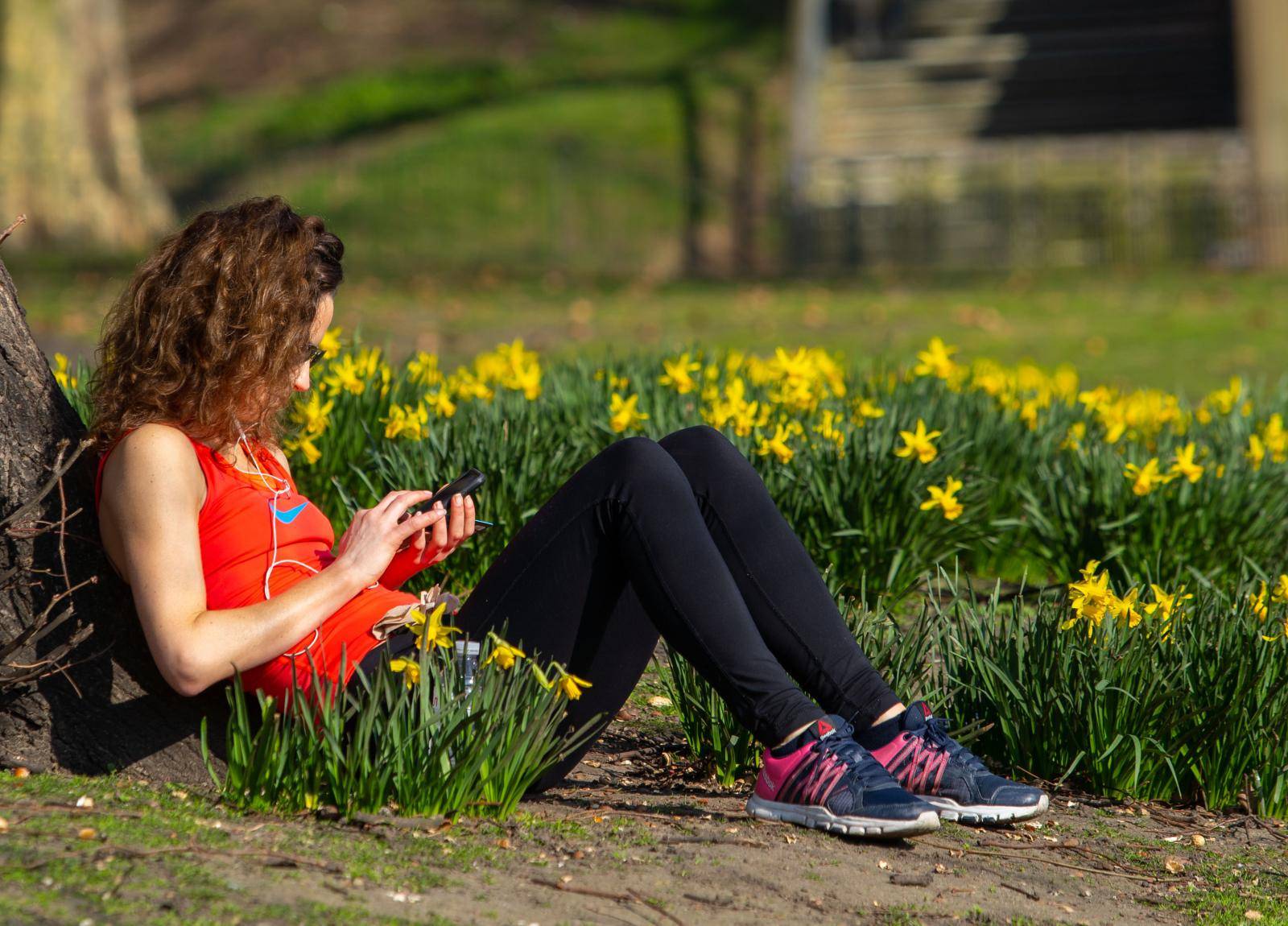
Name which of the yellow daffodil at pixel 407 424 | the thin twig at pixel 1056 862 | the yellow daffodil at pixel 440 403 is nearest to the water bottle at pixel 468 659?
the thin twig at pixel 1056 862

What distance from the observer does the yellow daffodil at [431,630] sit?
2572 mm

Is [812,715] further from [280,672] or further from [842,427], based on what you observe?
[842,427]

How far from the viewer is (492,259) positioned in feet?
55.4

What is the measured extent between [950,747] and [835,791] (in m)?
0.28

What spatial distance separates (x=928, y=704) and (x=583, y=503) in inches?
33.0

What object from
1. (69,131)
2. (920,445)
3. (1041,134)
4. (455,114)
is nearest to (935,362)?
(920,445)

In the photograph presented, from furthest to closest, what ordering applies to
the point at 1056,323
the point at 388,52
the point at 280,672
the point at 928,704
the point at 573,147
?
1. the point at 388,52
2. the point at 573,147
3. the point at 1056,323
4. the point at 928,704
5. the point at 280,672

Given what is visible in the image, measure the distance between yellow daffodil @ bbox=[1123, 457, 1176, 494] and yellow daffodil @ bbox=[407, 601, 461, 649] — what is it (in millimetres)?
2248

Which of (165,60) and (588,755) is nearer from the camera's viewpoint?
(588,755)

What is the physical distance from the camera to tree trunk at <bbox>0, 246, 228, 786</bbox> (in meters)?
2.67

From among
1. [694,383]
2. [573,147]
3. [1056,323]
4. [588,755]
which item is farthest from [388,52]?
[588,755]

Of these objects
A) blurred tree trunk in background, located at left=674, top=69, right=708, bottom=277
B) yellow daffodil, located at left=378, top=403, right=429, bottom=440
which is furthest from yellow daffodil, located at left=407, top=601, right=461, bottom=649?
blurred tree trunk in background, located at left=674, top=69, right=708, bottom=277

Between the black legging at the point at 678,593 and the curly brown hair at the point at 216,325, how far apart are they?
52 centimetres

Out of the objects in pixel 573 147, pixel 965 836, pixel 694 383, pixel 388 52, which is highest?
pixel 388 52
